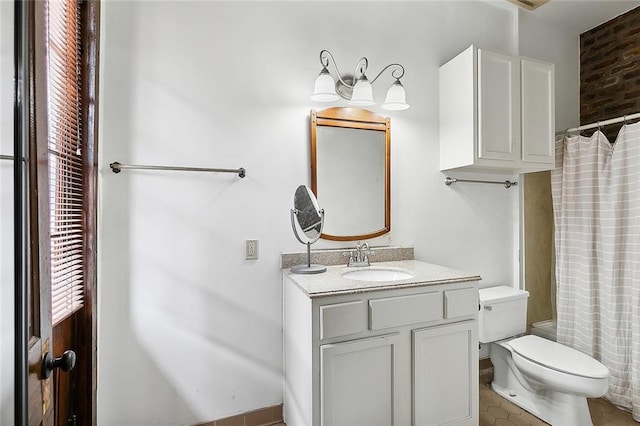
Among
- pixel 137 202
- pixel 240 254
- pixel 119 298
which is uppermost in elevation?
pixel 137 202

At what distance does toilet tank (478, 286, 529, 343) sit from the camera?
2.15 meters

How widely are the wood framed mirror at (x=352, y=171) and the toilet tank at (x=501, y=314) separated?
84 centimetres

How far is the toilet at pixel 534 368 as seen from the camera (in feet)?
5.73

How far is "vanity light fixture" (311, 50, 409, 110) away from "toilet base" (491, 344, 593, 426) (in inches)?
72.8

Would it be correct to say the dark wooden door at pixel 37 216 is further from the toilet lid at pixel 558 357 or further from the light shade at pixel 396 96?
the toilet lid at pixel 558 357

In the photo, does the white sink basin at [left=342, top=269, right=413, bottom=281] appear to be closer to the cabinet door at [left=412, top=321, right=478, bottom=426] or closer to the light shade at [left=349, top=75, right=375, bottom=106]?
the cabinet door at [left=412, top=321, right=478, bottom=426]

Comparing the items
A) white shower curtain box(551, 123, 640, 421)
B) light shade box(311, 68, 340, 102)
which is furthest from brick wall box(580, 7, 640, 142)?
light shade box(311, 68, 340, 102)

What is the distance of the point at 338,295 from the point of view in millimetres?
1447

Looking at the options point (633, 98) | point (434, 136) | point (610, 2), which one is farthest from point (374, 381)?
A: point (610, 2)

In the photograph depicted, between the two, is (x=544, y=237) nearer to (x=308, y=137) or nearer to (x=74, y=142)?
(x=308, y=137)

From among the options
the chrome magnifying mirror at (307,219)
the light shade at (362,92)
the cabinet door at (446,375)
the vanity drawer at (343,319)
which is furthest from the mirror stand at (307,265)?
the light shade at (362,92)

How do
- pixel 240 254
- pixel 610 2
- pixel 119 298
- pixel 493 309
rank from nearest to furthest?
pixel 119 298, pixel 240 254, pixel 493 309, pixel 610 2

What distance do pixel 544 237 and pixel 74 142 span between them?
10.5 feet

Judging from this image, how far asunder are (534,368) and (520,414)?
15.0 inches
